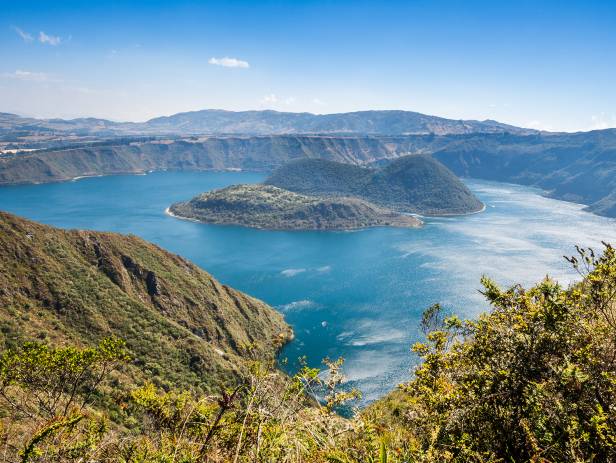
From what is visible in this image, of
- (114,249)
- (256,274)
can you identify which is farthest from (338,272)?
(114,249)

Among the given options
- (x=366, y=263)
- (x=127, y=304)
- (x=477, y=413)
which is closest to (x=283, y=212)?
(x=366, y=263)

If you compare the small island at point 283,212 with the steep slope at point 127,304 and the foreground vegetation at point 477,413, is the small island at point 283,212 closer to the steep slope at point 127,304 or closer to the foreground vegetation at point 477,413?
the steep slope at point 127,304

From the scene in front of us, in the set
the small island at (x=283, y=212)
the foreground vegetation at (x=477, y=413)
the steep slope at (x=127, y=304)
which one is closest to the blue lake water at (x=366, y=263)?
the small island at (x=283, y=212)

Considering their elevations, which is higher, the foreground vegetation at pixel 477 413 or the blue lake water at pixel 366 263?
the foreground vegetation at pixel 477 413

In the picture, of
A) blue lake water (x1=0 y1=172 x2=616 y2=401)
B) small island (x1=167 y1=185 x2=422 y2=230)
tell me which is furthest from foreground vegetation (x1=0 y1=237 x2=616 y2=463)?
small island (x1=167 y1=185 x2=422 y2=230)

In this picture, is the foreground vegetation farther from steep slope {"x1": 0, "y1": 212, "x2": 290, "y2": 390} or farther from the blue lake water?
the blue lake water

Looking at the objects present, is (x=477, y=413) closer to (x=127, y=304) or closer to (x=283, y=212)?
(x=127, y=304)
